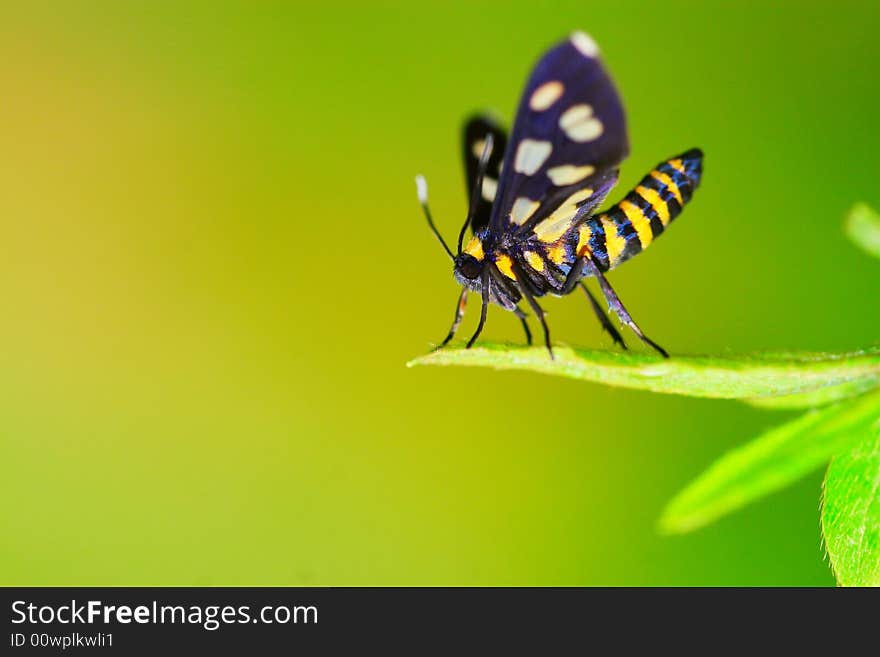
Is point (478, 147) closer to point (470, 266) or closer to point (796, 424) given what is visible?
point (470, 266)

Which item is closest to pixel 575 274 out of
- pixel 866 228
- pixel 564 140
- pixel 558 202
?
pixel 558 202

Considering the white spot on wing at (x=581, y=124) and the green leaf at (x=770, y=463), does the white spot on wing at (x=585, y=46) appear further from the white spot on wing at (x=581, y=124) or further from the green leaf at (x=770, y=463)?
the green leaf at (x=770, y=463)

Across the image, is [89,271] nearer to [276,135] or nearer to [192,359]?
[192,359]

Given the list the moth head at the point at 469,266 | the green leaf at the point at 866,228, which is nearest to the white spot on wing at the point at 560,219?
the moth head at the point at 469,266

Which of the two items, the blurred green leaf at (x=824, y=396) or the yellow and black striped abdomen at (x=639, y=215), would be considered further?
the yellow and black striped abdomen at (x=639, y=215)

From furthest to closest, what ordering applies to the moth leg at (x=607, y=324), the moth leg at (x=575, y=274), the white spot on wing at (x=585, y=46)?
the moth leg at (x=575, y=274) → the moth leg at (x=607, y=324) → the white spot on wing at (x=585, y=46)

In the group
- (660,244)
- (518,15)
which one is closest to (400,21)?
(518,15)
